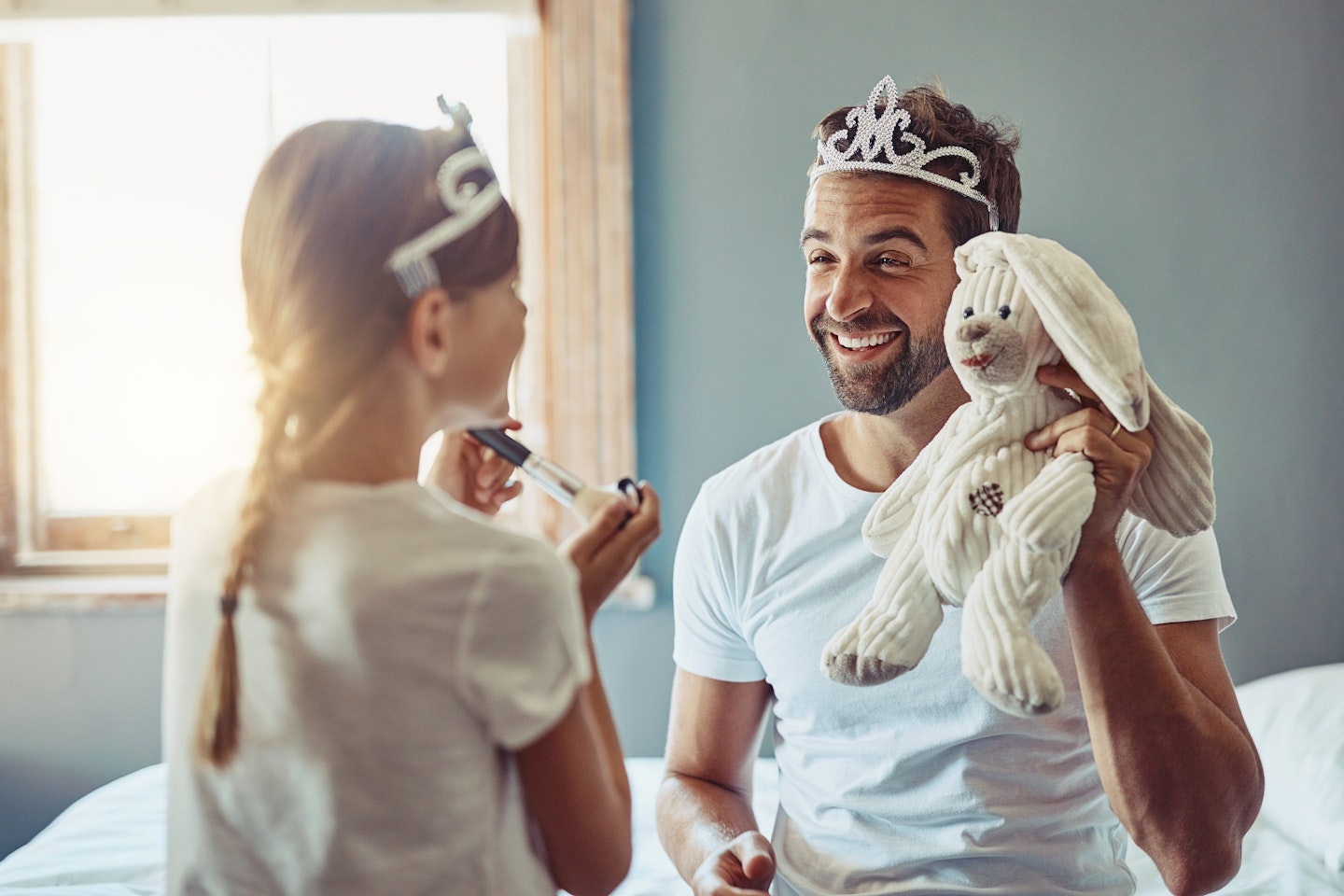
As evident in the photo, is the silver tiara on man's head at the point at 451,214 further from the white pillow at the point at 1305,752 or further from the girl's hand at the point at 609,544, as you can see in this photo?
the white pillow at the point at 1305,752

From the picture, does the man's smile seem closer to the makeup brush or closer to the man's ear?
the makeup brush

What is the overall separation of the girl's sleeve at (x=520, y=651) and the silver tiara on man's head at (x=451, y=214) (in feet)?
0.62

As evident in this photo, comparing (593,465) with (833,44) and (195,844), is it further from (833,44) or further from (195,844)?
(195,844)

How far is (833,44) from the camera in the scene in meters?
2.26

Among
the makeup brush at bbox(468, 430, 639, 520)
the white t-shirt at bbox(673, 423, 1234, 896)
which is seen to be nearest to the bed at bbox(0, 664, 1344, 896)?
the white t-shirt at bbox(673, 423, 1234, 896)

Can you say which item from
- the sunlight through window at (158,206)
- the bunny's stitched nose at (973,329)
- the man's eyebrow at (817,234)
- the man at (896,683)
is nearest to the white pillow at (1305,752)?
the man at (896,683)

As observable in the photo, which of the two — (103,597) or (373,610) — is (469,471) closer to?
(373,610)

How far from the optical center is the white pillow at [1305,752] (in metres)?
1.55

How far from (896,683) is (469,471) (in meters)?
0.52

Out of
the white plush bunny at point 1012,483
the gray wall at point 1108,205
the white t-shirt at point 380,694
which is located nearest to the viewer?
the white t-shirt at point 380,694

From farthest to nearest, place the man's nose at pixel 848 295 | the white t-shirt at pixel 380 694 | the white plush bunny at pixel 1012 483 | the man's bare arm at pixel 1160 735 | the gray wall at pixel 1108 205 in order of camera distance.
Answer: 1. the gray wall at pixel 1108 205
2. the man's nose at pixel 848 295
3. the man's bare arm at pixel 1160 735
4. the white plush bunny at pixel 1012 483
5. the white t-shirt at pixel 380 694

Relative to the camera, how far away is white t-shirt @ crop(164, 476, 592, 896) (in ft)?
1.99

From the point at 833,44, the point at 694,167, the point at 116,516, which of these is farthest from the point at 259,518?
the point at 116,516

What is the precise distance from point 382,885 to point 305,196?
43 centimetres
